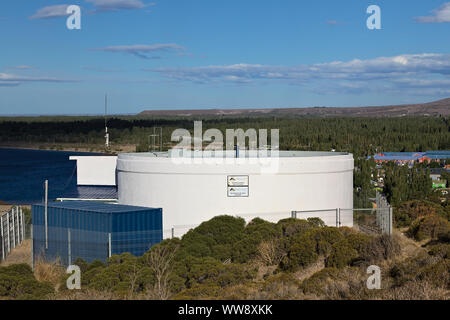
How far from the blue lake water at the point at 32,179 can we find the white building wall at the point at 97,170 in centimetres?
2224

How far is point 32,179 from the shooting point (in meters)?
90.5

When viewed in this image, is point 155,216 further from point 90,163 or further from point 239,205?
point 90,163

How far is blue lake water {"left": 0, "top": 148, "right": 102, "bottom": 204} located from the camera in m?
66.8

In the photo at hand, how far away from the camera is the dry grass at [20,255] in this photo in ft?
73.2

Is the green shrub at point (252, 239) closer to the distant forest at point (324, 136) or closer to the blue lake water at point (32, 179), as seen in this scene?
the blue lake water at point (32, 179)

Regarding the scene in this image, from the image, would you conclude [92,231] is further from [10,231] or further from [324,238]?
[324,238]

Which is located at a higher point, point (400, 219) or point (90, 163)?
point (90, 163)

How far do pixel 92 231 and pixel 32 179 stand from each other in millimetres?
72197

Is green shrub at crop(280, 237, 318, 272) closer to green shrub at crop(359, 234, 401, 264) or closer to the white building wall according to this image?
green shrub at crop(359, 234, 401, 264)

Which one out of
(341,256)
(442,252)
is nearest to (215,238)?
(341,256)
